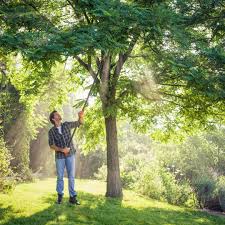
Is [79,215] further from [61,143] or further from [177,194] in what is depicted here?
[177,194]

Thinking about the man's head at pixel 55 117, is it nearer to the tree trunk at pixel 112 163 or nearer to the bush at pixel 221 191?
the tree trunk at pixel 112 163

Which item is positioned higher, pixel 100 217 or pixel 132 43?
pixel 132 43

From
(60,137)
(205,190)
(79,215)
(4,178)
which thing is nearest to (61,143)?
(60,137)

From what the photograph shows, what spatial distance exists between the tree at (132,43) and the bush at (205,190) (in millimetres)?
2702

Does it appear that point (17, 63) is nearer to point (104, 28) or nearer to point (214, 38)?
point (214, 38)

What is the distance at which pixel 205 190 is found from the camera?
58.8ft

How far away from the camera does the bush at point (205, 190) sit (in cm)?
1755

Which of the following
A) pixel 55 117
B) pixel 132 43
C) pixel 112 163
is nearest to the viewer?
pixel 55 117

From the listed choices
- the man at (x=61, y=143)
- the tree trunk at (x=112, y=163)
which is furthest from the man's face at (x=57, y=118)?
the tree trunk at (x=112, y=163)

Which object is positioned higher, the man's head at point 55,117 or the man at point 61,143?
the man's head at point 55,117

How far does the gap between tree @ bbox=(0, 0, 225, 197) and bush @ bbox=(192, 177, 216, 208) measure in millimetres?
2702

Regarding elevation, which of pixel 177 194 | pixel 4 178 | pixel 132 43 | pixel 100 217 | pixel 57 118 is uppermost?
pixel 132 43

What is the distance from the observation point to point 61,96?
19.2 metres

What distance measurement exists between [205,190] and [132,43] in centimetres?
848
